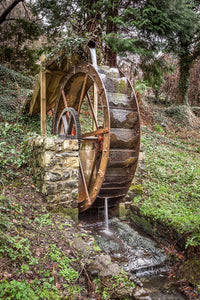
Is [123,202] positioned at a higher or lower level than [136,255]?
higher

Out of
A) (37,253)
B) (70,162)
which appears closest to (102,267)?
(37,253)

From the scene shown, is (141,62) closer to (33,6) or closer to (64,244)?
(33,6)

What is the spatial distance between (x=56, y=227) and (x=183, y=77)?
36.2ft

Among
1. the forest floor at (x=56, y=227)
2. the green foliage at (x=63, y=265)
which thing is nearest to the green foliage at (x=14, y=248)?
the forest floor at (x=56, y=227)

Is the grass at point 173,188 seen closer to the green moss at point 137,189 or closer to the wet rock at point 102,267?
the green moss at point 137,189

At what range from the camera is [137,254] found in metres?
3.39

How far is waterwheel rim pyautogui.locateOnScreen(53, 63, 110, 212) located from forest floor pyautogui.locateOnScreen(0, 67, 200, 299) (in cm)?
100

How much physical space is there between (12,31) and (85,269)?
438 inches

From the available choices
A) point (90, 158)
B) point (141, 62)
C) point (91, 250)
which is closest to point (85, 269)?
point (91, 250)

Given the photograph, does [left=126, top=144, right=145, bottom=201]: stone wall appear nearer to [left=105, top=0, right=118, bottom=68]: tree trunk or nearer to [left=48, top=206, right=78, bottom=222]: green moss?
[left=48, top=206, right=78, bottom=222]: green moss

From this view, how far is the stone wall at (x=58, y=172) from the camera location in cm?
371

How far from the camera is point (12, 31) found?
34.1 ft

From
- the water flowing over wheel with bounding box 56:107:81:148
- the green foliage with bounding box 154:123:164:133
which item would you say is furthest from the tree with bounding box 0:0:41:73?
the water flowing over wheel with bounding box 56:107:81:148

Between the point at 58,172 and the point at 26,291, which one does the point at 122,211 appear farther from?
the point at 26,291
